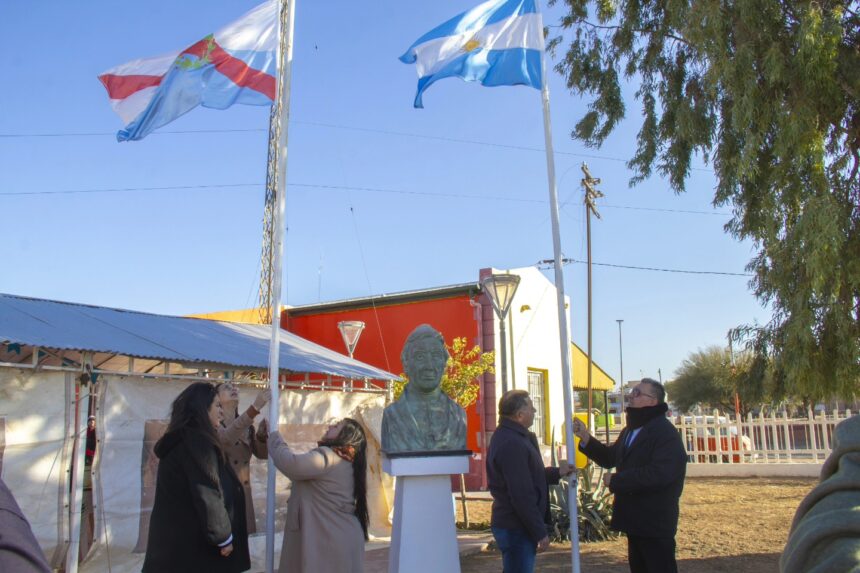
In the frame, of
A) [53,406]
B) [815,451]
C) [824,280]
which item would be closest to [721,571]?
[824,280]

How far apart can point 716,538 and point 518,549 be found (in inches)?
238

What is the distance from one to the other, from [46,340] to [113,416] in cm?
110

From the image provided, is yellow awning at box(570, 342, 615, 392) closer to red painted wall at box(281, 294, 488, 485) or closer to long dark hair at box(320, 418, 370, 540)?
red painted wall at box(281, 294, 488, 485)

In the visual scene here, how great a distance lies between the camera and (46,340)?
6.48 meters

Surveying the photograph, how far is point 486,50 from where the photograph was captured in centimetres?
665

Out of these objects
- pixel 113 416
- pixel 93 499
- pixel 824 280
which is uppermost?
pixel 824 280

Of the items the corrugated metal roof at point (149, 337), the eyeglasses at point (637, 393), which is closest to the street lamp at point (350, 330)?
the corrugated metal roof at point (149, 337)

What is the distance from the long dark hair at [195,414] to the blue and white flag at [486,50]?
11.9 feet

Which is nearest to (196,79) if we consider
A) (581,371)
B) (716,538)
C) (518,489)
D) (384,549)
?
(518,489)

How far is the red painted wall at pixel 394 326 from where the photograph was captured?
16.5 metres

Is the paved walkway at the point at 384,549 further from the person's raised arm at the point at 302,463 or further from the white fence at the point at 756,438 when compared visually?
the white fence at the point at 756,438

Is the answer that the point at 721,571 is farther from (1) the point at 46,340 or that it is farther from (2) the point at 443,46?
(1) the point at 46,340

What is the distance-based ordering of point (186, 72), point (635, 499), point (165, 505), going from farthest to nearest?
1. point (186, 72)
2. point (635, 499)
3. point (165, 505)

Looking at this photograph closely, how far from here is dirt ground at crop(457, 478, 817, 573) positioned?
318 inches
